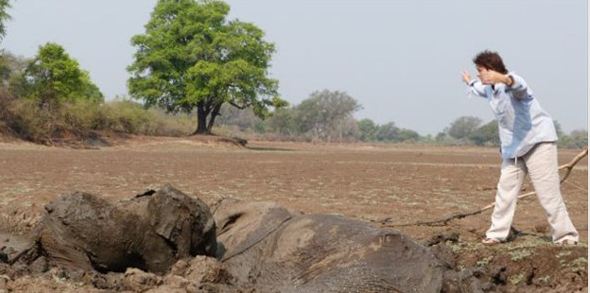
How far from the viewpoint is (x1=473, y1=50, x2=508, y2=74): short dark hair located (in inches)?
276

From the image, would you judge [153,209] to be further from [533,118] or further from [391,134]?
[391,134]

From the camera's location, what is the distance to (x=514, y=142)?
280 inches

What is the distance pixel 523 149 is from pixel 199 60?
4914cm

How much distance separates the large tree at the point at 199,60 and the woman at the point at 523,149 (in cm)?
4586

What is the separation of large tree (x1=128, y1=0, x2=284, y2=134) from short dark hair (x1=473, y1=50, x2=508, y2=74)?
4582cm

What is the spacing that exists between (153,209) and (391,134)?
145061 mm

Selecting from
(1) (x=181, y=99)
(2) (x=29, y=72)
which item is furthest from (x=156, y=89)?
(2) (x=29, y=72)

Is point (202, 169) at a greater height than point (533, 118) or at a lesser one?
lesser

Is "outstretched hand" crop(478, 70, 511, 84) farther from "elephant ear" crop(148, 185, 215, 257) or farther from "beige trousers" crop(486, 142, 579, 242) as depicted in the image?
"elephant ear" crop(148, 185, 215, 257)

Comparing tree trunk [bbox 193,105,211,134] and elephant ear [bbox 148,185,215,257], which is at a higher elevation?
tree trunk [bbox 193,105,211,134]

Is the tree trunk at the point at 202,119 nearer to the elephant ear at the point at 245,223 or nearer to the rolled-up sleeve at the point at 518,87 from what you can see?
the rolled-up sleeve at the point at 518,87

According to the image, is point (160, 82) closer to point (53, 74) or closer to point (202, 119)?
point (202, 119)

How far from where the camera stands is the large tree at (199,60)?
176ft

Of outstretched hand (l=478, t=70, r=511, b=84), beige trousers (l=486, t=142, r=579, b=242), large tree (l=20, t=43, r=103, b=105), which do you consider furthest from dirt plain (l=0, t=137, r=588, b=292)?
large tree (l=20, t=43, r=103, b=105)
